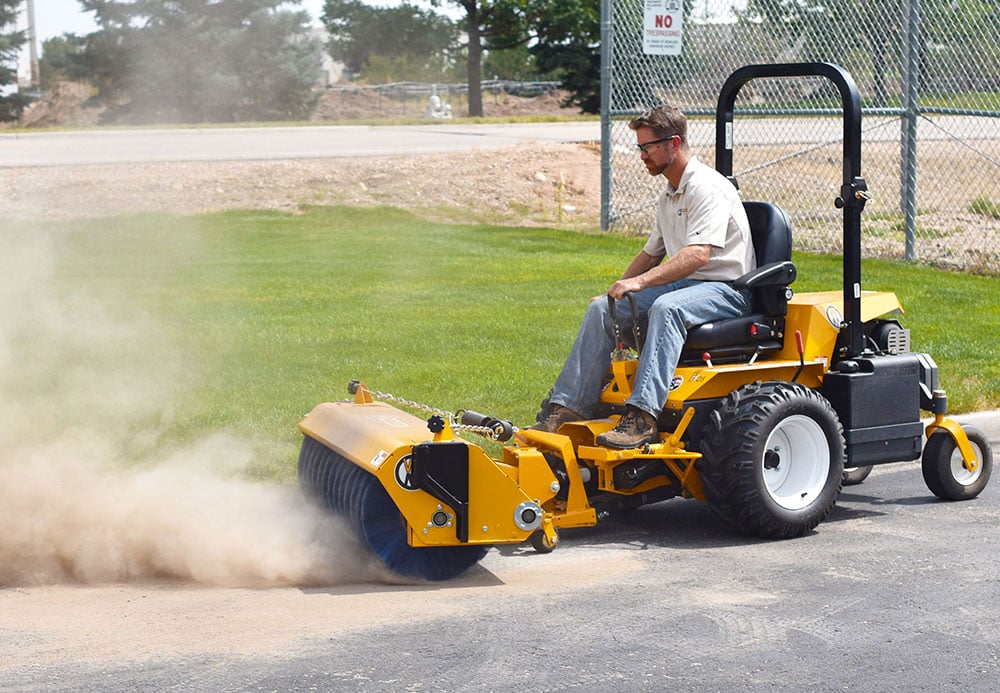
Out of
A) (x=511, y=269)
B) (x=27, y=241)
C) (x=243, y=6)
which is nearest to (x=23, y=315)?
(x=27, y=241)

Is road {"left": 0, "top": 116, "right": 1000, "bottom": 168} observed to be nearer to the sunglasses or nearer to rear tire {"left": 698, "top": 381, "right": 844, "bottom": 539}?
the sunglasses

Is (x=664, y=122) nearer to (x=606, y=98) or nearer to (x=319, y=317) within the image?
(x=319, y=317)

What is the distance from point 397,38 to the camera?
171ft

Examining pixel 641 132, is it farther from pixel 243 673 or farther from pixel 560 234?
pixel 560 234

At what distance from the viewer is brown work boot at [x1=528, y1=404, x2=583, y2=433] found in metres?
6.12

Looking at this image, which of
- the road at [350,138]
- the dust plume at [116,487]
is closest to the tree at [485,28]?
the road at [350,138]

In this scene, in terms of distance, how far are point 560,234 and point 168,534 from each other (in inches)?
430

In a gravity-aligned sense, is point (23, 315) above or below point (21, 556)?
above

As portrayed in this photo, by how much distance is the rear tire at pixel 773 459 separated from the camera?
579 cm

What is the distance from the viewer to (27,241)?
9383 millimetres

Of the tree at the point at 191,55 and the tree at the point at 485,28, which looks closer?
the tree at the point at 191,55

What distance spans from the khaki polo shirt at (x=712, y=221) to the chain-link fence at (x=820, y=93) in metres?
7.26

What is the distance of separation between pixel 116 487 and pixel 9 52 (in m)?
2.20

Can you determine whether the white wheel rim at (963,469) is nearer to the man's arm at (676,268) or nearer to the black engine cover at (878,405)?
the black engine cover at (878,405)
